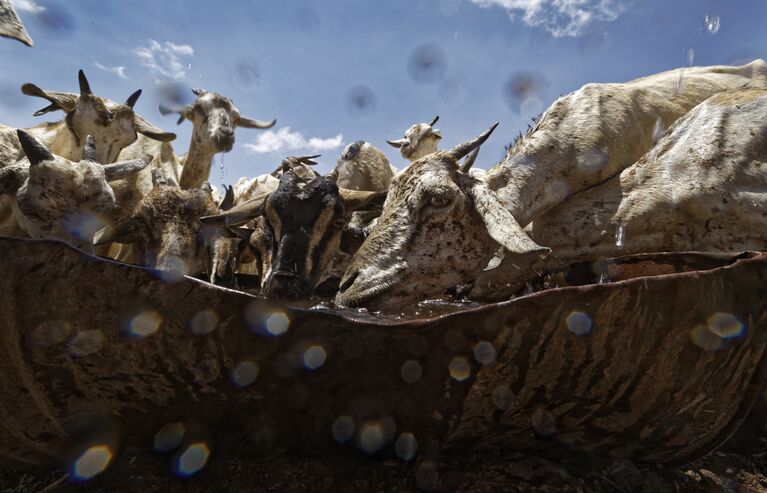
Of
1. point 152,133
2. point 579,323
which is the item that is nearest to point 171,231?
point 152,133

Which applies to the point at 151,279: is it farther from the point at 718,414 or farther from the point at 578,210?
the point at 578,210

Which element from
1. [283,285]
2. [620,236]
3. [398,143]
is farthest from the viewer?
[398,143]

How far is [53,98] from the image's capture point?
8945 mm

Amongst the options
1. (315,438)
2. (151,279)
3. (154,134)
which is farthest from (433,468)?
(154,134)

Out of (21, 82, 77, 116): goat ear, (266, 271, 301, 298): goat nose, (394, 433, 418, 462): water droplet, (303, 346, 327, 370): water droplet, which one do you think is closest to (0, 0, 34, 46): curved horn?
(266, 271, 301, 298): goat nose

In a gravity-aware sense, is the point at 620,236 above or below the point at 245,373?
A: above

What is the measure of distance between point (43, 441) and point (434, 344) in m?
1.32

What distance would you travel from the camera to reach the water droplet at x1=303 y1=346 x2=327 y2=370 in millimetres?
1501

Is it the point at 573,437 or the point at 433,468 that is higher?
the point at 573,437

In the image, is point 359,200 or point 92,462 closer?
point 92,462

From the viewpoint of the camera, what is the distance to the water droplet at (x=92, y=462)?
1.64 meters

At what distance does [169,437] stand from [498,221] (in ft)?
11.1

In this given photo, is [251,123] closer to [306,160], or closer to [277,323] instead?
[306,160]

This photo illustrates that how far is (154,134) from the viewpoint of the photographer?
31.1 feet
